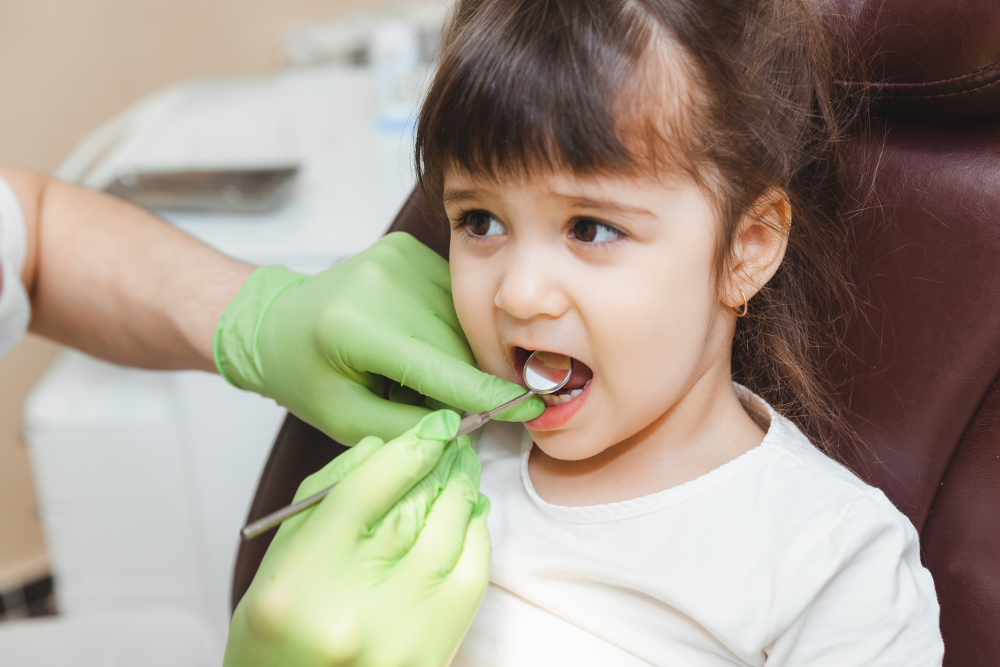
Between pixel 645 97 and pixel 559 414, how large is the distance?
0.29m

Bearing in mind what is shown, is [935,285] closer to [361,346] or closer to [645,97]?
[645,97]

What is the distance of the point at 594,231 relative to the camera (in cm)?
67

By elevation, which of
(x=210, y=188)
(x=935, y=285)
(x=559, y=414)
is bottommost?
(x=210, y=188)

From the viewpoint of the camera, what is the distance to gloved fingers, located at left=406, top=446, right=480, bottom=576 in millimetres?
663

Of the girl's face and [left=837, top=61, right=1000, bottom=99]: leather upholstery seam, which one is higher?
[left=837, top=61, right=1000, bottom=99]: leather upholstery seam

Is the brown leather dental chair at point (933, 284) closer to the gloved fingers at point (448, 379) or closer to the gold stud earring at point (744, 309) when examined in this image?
the gold stud earring at point (744, 309)

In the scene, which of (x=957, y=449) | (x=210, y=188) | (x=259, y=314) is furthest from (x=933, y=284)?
(x=210, y=188)

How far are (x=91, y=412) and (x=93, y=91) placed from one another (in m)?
1.02

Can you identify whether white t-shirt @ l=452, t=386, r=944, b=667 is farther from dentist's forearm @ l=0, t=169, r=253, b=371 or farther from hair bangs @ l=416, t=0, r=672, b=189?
dentist's forearm @ l=0, t=169, r=253, b=371

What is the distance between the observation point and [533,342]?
691mm

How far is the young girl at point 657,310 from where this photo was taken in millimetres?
640

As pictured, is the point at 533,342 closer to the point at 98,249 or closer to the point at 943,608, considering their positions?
A: the point at 943,608

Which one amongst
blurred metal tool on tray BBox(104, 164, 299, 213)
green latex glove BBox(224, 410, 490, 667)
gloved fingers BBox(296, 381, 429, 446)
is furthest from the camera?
blurred metal tool on tray BBox(104, 164, 299, 213)

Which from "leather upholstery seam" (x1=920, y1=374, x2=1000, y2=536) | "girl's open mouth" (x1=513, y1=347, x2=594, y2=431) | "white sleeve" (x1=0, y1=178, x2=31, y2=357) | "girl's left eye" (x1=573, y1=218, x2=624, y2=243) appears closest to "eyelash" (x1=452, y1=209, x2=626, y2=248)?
"girl's left eye" (x1=573, y1=218, x2=624, y2=243)
